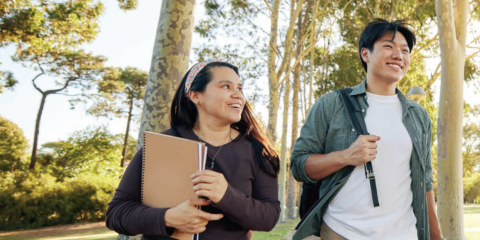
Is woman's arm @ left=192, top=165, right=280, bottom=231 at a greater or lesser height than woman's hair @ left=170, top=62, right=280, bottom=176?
lesser

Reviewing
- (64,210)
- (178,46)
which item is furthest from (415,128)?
(64,210)

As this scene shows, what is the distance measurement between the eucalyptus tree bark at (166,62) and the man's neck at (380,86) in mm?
2095

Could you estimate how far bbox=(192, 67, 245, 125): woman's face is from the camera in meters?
1.86

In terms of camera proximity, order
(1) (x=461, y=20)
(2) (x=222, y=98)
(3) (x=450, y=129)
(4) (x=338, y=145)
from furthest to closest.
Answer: (1) (x=461, y=20), (3) (x=450, y=129), (4) (x=338, y=145), (2) (x=222, y=98)

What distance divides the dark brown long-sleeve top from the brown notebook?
0.18ft

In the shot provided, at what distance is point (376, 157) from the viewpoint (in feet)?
6.91

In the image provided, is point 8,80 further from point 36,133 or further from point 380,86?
point 380,86

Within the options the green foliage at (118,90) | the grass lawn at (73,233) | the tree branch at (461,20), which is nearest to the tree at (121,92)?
the green foliage at (118,90)

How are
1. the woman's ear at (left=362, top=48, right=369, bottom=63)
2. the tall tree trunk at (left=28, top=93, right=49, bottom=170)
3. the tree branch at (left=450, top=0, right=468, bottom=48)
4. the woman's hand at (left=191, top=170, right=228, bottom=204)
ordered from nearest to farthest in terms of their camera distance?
the woman's hand at (left=191, top=170, right=228, bottom=204)
the woman's ear at (left=362, top=48, right=369, bottom=63)
the tree branch at (left=450, top=0, right=468, bottom=48)
the tall tree trunk at (left=28, top=93, right=49, bottom=170)

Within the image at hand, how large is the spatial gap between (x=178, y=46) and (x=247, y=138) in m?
2.29

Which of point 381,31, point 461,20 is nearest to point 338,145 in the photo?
point 381,31

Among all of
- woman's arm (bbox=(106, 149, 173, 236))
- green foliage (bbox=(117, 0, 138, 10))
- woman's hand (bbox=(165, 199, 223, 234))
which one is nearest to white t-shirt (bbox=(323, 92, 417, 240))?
woman's hand (bbox=(165, 199, 223, 234))

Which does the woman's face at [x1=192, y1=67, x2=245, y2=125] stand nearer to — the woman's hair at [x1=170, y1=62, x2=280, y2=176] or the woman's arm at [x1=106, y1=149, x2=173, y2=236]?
the woman's hair at [x1=170, y1=62, x2=280, y2=176]

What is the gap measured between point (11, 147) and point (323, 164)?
91.6 feet
